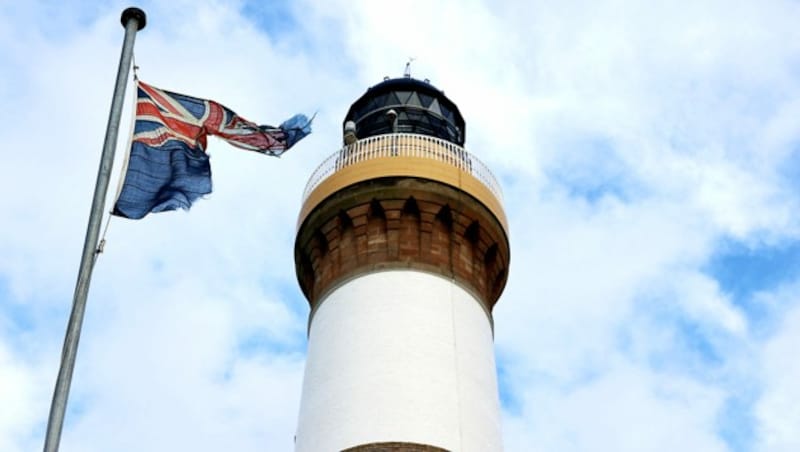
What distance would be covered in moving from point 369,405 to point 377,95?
10.6m

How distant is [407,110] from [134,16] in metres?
13.4

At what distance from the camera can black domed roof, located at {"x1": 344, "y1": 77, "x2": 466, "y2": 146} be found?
27.7 m

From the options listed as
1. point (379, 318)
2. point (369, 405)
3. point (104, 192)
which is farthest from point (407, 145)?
point (104, 192)

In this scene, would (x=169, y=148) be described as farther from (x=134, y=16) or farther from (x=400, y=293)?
(x=400, y=293)

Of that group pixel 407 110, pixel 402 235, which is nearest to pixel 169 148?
pixel 402 235

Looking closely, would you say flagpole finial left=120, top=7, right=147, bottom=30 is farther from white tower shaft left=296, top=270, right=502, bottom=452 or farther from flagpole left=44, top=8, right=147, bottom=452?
white tower shaft left=296, top=270, right=502, bottom=452

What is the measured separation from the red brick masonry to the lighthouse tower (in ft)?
0.10

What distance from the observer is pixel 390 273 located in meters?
22.9

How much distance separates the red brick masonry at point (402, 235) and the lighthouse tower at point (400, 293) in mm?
29

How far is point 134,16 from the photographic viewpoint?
49.8 feet

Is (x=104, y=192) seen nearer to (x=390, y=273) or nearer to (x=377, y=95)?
(x=390, y=273)

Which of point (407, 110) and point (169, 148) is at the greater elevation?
point (407, 110)

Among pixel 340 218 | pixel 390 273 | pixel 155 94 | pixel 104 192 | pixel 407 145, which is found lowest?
pixel 104 192

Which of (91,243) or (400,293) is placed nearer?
(91,243)
